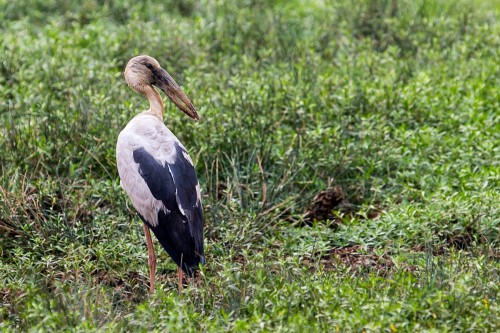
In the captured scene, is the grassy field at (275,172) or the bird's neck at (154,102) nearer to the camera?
the grassy field at (275,172)

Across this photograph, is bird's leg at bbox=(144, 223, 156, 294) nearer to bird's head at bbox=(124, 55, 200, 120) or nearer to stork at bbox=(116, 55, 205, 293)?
stork at bbox=(116, 55, 205, 293)

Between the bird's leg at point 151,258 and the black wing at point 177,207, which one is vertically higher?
the black wing at point 177,207

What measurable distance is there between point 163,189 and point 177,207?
0.14 meters

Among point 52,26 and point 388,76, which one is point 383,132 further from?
point 52,26

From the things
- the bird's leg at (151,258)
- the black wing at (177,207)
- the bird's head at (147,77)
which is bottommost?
the bird's leg at (151,258)

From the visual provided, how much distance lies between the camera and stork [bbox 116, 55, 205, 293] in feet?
16.9

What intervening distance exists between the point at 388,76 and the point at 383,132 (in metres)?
0.90

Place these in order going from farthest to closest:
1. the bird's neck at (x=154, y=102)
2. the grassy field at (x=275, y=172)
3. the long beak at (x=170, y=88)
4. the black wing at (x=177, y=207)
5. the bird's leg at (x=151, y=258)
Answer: the long beak at (x=170, y=88), the bird's neck at (x=154, y=102), the bird's leg at (x=151, y=258), the black wing at (x=177, y=207), the grassy field at (x=275, y=172)

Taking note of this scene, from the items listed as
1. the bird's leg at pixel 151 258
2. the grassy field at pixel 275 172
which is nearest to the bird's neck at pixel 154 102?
the grassy field at pixel 275 172

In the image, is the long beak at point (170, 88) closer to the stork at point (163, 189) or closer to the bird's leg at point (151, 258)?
the stork at point (163, 189)

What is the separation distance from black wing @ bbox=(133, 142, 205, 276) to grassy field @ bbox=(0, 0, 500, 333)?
19cm

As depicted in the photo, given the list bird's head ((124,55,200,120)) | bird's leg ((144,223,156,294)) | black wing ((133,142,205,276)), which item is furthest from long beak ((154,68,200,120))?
bird's leg ((144,223,156,294))

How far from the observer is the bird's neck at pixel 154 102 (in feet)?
19.7

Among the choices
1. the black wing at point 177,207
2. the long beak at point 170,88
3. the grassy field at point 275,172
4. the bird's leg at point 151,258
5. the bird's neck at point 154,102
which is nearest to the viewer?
the grassy field at point 275,172
